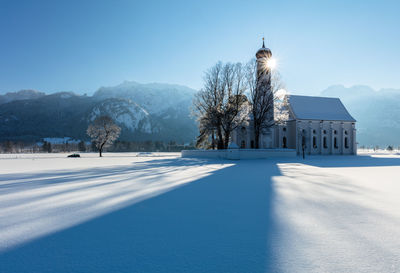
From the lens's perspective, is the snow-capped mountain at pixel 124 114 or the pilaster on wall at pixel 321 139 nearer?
the pilaster on wall at pixel 321 139

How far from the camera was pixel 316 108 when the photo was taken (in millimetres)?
49875

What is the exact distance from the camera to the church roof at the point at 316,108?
156ft

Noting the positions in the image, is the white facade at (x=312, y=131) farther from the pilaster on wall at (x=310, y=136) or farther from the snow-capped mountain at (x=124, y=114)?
the snow-capped mountain at (x=124, y=114)

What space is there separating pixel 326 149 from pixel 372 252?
5120cm

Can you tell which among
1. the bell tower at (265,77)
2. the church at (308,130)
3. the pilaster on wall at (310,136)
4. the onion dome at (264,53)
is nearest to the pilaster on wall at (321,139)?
the church at (308,130)

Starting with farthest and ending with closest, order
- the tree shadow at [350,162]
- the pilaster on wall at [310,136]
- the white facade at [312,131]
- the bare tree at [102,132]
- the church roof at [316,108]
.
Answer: the bare tree at [102,132], the church roof at [316,108], the pilaster on wall at [310,136], the white facade at [312,131], the tree shadow at [350,162]

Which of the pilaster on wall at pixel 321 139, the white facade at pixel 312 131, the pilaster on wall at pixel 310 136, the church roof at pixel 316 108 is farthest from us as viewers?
the church roof at pixel 316 108

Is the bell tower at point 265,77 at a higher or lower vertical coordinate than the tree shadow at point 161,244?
higher

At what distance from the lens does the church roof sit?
47.4m

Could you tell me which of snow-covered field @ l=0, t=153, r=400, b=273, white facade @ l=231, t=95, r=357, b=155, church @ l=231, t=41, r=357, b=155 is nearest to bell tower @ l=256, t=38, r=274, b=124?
church @ l=231, t=41, r=357, b=155

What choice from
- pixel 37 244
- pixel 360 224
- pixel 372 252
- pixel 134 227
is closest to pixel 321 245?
pixel 372 252

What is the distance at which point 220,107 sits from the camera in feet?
106

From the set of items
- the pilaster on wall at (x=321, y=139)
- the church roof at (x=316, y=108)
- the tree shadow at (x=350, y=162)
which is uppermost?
the church roof at (x=316, y=108)

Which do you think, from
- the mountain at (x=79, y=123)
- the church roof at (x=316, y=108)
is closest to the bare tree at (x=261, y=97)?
the church roof at (x=316, y=108)
